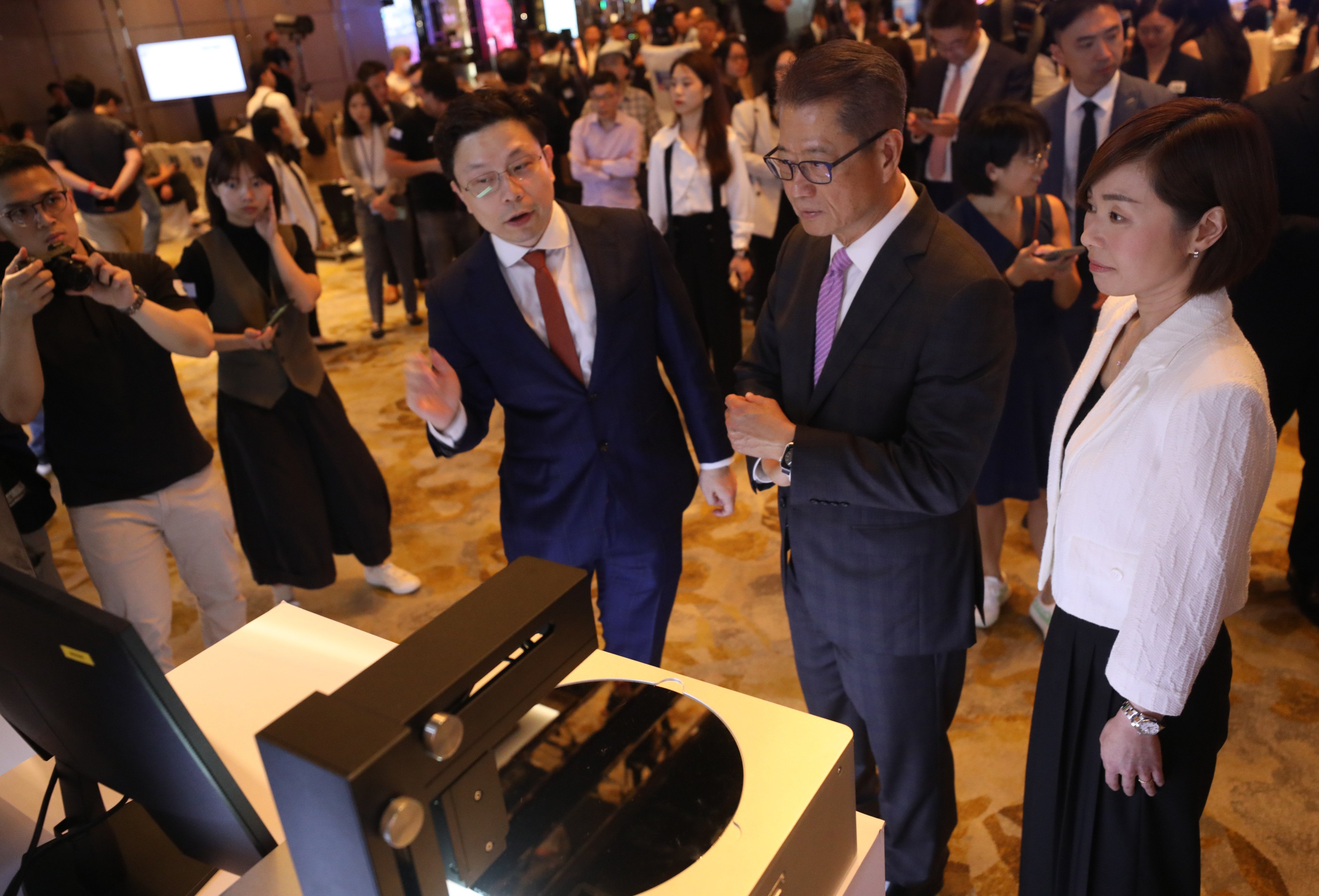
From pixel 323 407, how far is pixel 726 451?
1.54m

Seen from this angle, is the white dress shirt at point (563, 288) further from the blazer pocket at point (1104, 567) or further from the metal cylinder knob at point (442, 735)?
the metal cylinder knob at point (442, 735)

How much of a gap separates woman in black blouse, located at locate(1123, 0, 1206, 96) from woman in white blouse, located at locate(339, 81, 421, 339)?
4.14 meters

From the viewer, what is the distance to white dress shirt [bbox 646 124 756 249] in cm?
408

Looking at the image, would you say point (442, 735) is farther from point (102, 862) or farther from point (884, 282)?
point (884, 282)

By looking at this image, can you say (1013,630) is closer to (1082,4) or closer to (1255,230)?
(1255,230)

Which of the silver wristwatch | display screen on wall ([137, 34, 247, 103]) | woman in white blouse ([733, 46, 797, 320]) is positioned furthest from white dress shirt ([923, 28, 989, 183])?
display screen on wall ([137, 34, 247, 103])

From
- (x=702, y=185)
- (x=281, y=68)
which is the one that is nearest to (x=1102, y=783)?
(x=702, y=185)

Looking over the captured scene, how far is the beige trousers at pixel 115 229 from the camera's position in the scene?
257 inches

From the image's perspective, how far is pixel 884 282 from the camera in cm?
152

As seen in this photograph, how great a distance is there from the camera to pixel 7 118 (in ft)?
35.2

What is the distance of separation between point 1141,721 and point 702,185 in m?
3.17

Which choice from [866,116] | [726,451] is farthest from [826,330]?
[726,451]

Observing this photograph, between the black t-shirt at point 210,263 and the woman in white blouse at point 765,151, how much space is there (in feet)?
6.88

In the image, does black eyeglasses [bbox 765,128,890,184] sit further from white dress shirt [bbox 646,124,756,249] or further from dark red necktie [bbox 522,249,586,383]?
white dress shirt [bbox 646,124,756,249]
